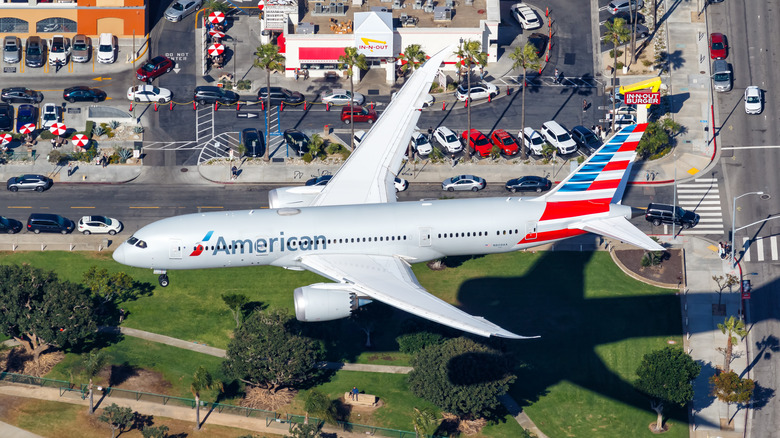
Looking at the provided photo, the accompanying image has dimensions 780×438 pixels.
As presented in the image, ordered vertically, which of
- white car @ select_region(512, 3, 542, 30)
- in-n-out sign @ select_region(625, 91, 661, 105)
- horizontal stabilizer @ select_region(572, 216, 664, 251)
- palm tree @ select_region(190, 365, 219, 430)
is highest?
white car @ select_region(512, 3, 542, 30)

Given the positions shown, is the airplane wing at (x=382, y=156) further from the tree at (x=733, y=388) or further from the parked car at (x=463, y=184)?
the tree at (x=733, y=388)

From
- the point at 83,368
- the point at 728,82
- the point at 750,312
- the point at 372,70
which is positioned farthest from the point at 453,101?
the point at 83,368

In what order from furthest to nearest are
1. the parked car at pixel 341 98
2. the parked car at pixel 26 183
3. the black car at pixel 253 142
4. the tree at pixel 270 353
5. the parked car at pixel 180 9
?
the parked car at pixel 180 9, the parked car at pixel 341 98, the black car at pixel 253 142, the parked car at pixel 26 183, the tree at pixel 270 353

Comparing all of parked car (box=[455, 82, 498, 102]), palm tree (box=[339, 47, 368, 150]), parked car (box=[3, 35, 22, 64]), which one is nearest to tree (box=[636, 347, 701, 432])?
palm tree (box=[339, 47, 368, 150])

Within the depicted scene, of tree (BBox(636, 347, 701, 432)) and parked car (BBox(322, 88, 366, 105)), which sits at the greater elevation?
parked car (BBox(322, 88, 366, 105))

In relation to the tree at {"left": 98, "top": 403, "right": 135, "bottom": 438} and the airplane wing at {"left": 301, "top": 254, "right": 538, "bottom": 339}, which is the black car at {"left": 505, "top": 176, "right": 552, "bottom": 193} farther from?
the tree at {"left": 98, "top": 403, "right": 135, "bottom": 438}

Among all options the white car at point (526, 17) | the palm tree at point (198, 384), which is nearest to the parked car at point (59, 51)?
the white car at point (526, 17)
